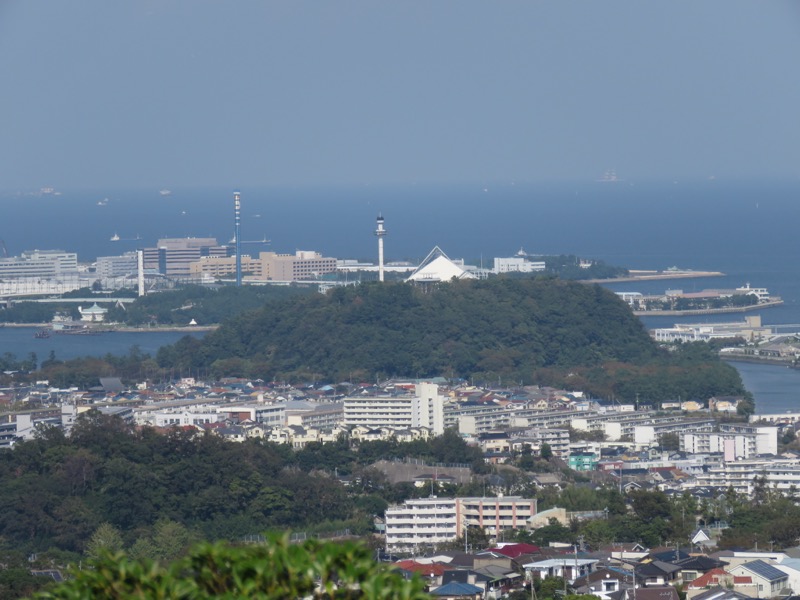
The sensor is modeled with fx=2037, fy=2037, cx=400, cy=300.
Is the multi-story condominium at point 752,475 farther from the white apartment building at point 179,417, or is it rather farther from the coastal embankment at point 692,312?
the coastal embankment at point 692,312

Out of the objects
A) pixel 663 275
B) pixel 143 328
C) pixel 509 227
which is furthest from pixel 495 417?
pixel 509 227

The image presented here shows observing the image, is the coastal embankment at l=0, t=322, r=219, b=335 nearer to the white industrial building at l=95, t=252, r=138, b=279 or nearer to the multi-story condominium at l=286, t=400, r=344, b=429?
the white industrial building at l=95, t=252, r=138, b=279

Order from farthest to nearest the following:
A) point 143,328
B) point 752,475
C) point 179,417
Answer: point 143,328 → point 179,417 → point 752,475

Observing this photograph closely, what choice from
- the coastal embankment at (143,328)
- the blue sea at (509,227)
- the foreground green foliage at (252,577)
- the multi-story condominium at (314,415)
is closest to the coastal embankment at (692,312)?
the blue sea at (509,227)

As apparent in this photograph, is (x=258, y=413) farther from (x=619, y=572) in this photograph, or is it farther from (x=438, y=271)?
(x=438, y=271)

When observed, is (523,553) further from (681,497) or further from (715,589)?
(681,497)

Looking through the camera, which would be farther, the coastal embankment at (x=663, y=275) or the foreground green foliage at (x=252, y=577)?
the coastal embankment at (x=663, y=275)
